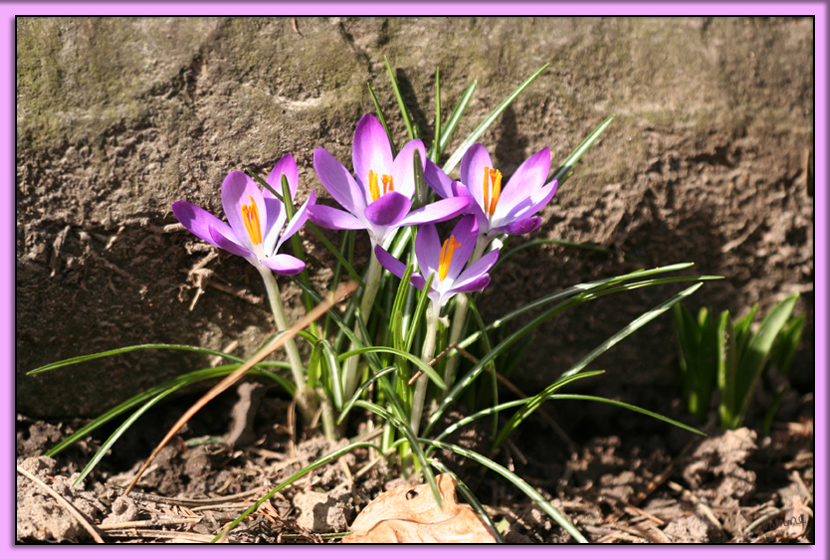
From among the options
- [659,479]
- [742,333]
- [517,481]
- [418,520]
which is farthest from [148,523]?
[742,333]

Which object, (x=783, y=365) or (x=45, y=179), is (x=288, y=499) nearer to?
(x=45, y=179)

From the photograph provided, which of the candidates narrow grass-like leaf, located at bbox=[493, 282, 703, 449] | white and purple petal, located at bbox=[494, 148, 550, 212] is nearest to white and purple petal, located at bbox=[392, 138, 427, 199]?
white and purple petal, located at bbox=[494, 148, 550, 212]

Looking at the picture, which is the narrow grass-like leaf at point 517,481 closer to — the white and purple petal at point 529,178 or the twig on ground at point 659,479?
the twig on ground at point 659,479

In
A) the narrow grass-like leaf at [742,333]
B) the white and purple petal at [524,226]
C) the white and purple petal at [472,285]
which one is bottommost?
the narrow grass-like leaf at [742,333]

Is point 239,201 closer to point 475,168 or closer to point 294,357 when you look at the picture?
point 294,357

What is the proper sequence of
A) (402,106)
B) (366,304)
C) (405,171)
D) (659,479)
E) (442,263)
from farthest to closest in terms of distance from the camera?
(659,479) → (402,106) → (366,304) → (405,171) → (442,263)

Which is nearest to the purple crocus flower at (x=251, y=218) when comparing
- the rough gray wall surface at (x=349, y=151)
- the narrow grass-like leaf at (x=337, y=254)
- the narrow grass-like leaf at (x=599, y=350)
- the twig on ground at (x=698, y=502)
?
the narrow grass-like leaf at (x=337, y=254)

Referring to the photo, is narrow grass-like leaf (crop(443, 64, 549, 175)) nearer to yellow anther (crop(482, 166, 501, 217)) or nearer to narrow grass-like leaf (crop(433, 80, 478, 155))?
narrow grass-like leaf (crop(433, 80, 478, 155))
